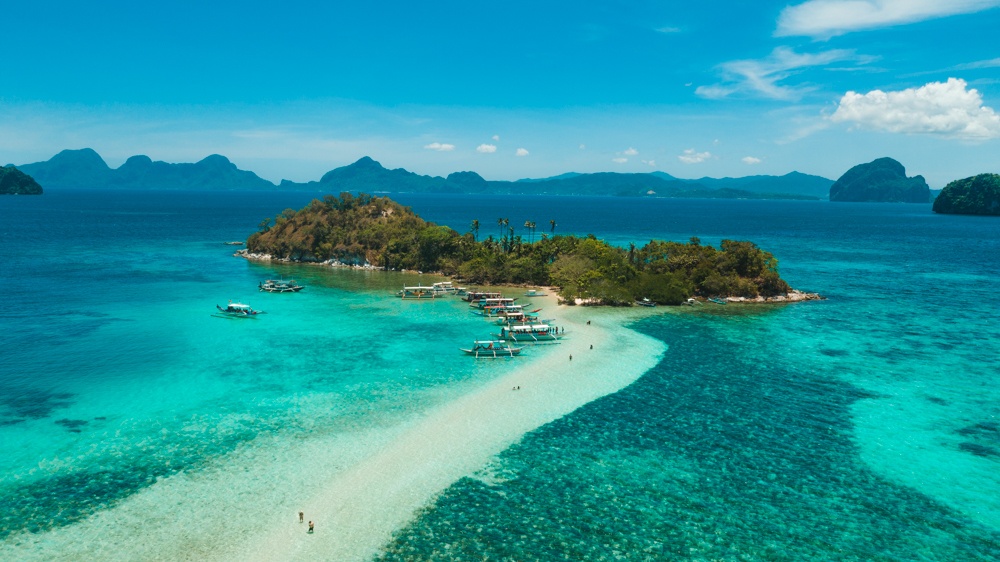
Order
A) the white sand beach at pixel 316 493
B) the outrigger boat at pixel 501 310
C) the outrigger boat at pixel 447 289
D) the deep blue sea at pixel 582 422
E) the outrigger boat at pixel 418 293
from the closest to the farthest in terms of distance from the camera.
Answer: the white sand beach at pixel 316 493, the deep blue sea at pixel 582 422, the outrigger boat at pixel 501 310, the outrigger boat at pixel 418 293, the outrigger boat at pixel 447 289

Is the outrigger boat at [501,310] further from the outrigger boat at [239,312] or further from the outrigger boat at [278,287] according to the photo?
the outrigger boat at [278,287]

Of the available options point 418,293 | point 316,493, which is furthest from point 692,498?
point 418,293

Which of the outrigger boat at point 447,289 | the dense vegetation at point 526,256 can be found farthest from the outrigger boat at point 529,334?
the outrigger boat at point 447,289

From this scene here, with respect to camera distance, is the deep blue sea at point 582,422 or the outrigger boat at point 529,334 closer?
the deep blue sea at point 582,422

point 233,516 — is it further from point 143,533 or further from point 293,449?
point 293,449

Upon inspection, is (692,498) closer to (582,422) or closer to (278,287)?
(582,422)

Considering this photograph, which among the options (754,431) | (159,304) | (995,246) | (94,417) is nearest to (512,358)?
(754,431)

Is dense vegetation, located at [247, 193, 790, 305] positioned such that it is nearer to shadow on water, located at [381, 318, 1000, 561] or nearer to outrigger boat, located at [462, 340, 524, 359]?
outrigger boat, located at [462, 340, 524, 359]
